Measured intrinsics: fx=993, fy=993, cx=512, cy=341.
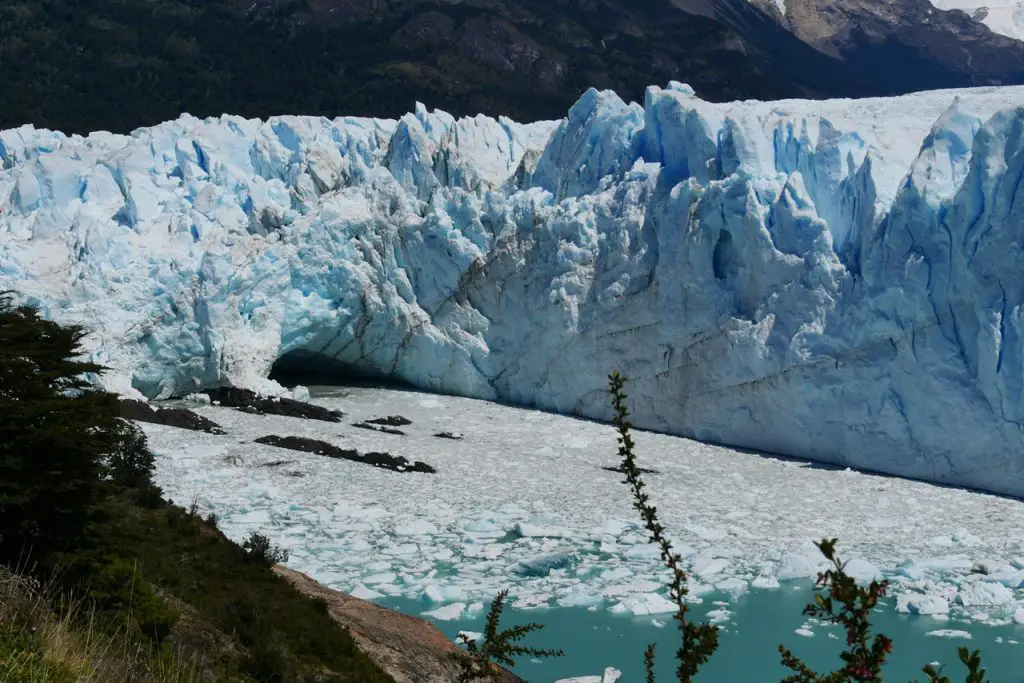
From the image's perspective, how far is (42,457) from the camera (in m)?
5.11

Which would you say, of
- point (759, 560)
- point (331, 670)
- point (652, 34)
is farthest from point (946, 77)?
point (331, 670)

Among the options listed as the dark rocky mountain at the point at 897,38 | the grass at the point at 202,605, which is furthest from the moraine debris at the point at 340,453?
the dark rocky mountain at the point at 897,38

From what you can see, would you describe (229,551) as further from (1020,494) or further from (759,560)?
(1020,494)

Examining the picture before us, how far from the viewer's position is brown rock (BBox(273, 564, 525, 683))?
7.09 meters

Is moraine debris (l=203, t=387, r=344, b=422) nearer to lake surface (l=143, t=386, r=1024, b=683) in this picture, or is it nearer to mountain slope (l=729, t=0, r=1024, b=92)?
lake surface (l=143, t=386, r=1024, b=683)

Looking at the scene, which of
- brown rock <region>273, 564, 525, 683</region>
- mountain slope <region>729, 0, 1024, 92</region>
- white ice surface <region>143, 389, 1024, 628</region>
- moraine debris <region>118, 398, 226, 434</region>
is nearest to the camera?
brown rock <region>273, 564, 525, 683</region>

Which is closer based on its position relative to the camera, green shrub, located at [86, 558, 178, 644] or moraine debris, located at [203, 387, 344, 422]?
green shrub, located at [86, 558, 178, 644]

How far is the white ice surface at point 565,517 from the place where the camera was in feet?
32.5

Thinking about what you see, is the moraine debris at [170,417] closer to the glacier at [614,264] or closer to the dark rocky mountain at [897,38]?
the glacier at [614,264]

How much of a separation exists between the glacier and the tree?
12.1 m

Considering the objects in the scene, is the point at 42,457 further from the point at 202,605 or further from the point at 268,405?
the point at 268,405

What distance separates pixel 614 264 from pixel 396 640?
37.3 ft

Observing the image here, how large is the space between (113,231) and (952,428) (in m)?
15.0

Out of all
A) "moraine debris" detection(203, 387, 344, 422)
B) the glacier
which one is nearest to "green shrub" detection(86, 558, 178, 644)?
the glacier
